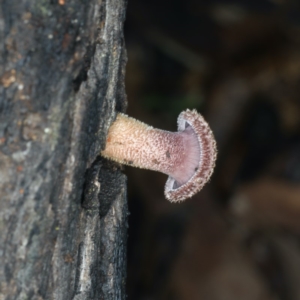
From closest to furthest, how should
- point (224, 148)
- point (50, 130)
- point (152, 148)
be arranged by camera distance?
1. point (50, 130)
2. point (152, 148)
3. point (224, 148)

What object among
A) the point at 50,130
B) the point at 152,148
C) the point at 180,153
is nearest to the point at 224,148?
the point at 180,153

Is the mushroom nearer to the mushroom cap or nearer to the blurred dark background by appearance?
the mushroom cap

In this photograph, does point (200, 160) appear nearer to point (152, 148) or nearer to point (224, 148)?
point (152, 148)

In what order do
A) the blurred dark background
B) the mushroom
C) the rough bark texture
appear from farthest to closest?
the blurred dark background → the mushroom → the rough bark texture

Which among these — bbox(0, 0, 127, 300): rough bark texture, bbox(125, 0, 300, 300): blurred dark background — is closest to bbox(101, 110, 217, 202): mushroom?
bbox(0, 0, 127, 300): rough bark texture

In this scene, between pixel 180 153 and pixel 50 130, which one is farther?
pixel 180 153

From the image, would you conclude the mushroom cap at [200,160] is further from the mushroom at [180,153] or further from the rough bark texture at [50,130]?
the rough bark texture at [50,130]

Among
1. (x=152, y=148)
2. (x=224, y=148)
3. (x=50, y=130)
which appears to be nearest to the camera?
(x=50, y=130)
